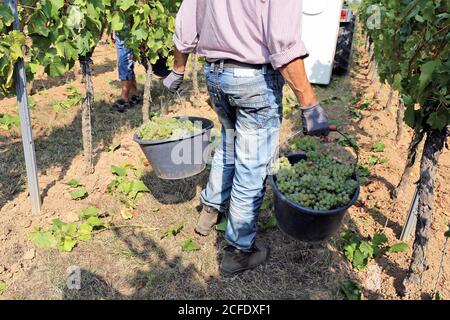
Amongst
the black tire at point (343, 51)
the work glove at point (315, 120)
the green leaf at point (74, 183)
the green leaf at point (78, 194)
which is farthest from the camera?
the black tire at point (343, 51)

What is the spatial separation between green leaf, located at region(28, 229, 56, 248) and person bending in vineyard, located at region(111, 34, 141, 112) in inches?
98.9

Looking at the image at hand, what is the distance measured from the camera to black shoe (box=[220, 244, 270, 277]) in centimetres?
248

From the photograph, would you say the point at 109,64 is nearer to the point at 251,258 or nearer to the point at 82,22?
the point at 82,22

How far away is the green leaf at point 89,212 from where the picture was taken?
289 centimetres

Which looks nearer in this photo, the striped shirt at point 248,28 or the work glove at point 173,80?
the striped shirt at point 248,28

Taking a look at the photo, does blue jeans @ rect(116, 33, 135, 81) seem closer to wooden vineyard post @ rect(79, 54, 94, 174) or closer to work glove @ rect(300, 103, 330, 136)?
wooden vineyard post @ rect(79, 54, 94, 174)

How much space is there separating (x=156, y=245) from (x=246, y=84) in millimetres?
1261

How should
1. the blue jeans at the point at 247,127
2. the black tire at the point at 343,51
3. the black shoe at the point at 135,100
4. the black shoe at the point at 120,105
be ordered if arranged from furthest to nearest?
the black tire at the point at 343,51
the black shoe at the point at 135,100
the black shoe at the point at 120,105
the blue jeans at the point at 247,127

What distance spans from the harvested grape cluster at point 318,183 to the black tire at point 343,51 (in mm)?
5652

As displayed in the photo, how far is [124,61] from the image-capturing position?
16.0 ft

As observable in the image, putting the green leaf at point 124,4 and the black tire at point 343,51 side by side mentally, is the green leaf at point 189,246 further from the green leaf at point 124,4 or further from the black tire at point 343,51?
the black tire at point 343,51

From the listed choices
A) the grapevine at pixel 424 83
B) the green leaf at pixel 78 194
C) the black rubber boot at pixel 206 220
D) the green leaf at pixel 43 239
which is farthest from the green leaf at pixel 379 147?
the green leaf at pixel 43 239

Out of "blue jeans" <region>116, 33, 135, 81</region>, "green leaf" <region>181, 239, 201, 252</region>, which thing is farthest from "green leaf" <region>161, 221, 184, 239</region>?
"blue jeans" <region>116, 33, 135, 81</region>

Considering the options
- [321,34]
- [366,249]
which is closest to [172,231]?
[366,249]
